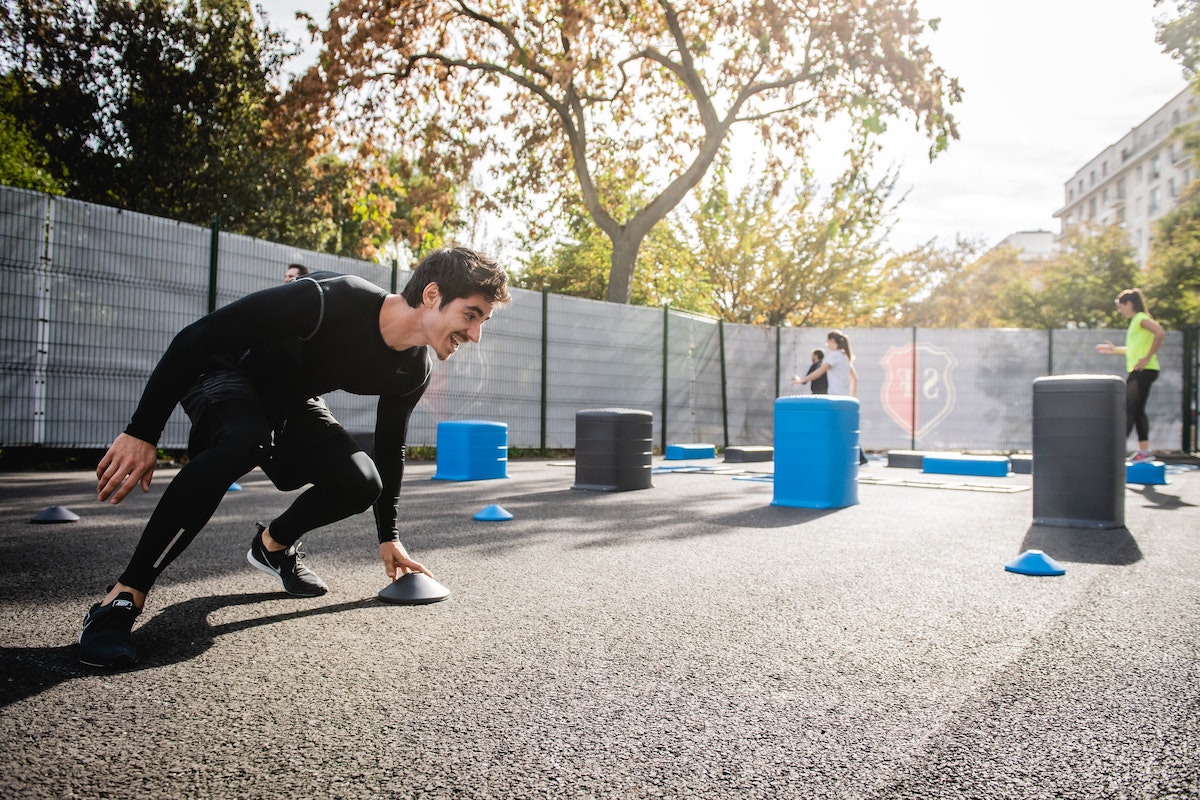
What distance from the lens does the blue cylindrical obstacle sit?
30.3ft

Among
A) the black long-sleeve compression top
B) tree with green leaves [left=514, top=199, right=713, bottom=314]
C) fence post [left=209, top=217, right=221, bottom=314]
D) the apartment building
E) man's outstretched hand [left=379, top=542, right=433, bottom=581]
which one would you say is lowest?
man's outstretched hand [left=379, top=542, right=433, bottom=581]

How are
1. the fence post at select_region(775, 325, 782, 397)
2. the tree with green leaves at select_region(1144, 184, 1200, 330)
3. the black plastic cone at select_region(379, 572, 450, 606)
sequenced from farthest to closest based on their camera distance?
the tree with green leaves at select_region(1144, 184, 1200, 330), the fence post at select_region(775, 325, 782, 397), the black plastic cone at select_region(379, 572, 450, 606)

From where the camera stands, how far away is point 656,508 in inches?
271

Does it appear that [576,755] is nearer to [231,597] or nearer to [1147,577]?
[231,597]

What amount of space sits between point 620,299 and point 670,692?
14.6m

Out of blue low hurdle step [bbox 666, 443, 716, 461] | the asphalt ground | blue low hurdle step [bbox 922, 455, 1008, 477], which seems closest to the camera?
the asphalt ground

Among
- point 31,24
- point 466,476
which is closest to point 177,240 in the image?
point 466,476

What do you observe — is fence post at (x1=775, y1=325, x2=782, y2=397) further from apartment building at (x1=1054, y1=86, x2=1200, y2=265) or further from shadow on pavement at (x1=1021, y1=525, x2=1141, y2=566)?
apartment building at (x1=1054, y1=86, x2=1200, y2=265)

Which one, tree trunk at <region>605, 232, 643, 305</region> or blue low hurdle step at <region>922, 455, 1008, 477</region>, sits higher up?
tree trunk at <region>605, 232, 643, 305</region>

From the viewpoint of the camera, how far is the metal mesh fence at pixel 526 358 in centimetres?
845

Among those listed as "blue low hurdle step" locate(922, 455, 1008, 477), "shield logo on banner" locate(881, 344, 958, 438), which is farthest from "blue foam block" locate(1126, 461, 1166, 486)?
"shield logo on banner" locate(881, 344, 958, 438)

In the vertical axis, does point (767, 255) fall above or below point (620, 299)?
above

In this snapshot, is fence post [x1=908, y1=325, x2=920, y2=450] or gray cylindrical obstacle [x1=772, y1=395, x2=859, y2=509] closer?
gray cylindrical obstacle [x1=772, y1=395, x2=859, y2=509]

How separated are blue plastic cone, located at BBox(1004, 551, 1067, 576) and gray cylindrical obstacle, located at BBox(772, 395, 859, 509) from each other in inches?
113
